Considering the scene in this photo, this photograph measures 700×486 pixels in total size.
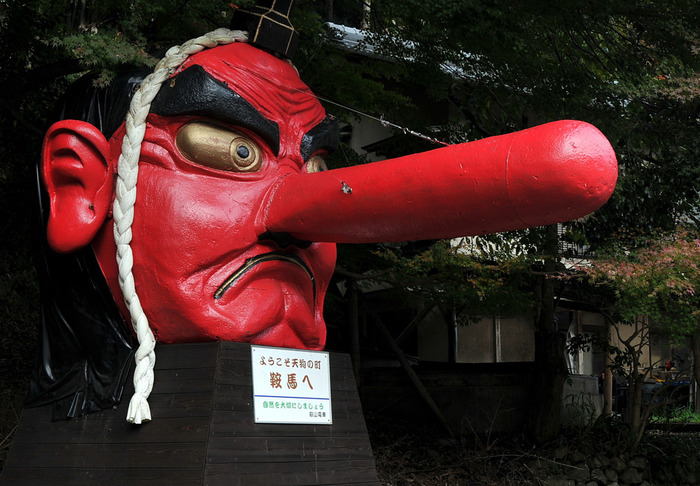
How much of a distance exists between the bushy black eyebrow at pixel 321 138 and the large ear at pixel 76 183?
2.49ft

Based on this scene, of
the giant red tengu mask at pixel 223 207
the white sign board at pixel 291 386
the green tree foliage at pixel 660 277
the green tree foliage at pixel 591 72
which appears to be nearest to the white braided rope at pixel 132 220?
the giant red tengu mask at pixel 223 207

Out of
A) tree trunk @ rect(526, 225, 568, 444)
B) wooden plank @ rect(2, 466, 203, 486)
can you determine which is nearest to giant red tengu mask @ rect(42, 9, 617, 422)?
wooden plank @ rect(2, 466, 203, 486)

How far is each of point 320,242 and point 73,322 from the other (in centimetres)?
100

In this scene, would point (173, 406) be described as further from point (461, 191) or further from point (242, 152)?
point (461, 191)

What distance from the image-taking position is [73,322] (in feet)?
9.77

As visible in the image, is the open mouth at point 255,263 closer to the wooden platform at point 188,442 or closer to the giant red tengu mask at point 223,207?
the giant red tengu mask at point 223,207

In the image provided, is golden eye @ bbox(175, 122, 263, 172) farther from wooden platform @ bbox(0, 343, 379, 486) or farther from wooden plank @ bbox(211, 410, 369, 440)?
wooden plank @ bbox(211, 410, 369, 440)

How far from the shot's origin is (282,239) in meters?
2.85

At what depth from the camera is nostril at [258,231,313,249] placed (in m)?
2.82

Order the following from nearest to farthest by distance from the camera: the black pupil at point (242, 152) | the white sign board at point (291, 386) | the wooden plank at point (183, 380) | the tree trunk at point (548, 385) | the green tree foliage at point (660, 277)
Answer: the wooden plank at point (183, 380), the white sign board at point (291, 386), the black pupil at point (242, 152), the green tree foliage at point (660, 277), the tree trunk at point (548, 385)

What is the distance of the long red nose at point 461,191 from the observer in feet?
7.30

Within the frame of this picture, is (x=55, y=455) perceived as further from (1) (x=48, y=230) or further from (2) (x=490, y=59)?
(2) (x=490, y=59)

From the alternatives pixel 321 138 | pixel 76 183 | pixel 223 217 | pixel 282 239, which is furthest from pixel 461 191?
pixel 76 183

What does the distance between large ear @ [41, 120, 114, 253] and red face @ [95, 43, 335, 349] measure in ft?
0.32
